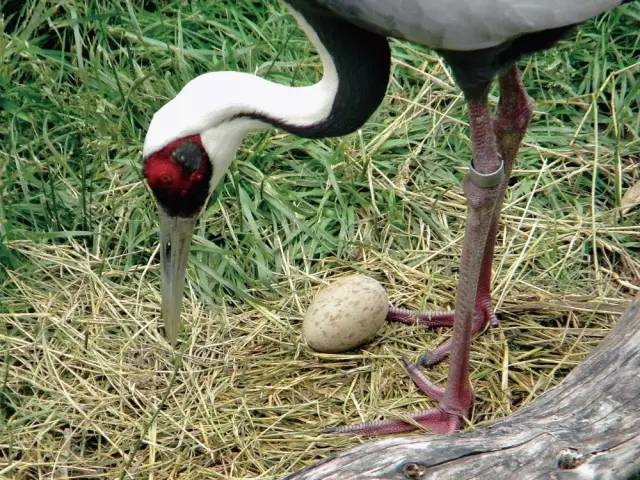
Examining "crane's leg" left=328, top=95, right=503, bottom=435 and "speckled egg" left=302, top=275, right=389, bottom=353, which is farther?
"speckled egg" left=302, top=275, right=389, bottom=353

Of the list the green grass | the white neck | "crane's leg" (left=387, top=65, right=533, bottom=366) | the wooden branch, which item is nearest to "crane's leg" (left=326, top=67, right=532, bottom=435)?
"crane's leg" (left=387, top=65, right=533, bottom=366)

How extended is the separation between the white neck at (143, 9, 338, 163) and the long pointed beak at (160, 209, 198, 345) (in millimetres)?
252

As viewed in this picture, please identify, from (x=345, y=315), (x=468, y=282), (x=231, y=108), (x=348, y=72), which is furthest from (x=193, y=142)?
(x=468, y=282)

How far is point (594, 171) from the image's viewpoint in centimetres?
485

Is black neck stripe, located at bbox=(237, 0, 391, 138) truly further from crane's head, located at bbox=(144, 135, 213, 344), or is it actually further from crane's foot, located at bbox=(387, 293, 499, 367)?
crane's foot, located at bbox=(387, 293, 499, 367)

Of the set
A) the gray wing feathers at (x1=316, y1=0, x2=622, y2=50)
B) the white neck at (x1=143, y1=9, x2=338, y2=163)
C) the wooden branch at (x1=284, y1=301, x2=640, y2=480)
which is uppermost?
the gray wing feathers at (x1=316, y1=0, x2=622, y2=50)

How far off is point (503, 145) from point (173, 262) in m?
1.15

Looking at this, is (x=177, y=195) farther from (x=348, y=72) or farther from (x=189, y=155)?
(x=348, y=72)

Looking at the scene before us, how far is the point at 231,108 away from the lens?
364cm

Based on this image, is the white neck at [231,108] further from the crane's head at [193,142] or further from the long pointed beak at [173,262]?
the long pointed beak at [173,262]

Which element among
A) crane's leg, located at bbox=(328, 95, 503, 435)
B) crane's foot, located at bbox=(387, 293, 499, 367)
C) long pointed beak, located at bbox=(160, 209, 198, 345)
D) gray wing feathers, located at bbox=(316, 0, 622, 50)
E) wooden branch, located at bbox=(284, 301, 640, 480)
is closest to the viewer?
wooden branch, located at bbox=(284, 301, 640, 480)

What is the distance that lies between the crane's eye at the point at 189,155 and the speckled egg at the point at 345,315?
0.74 m

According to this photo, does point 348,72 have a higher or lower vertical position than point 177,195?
higher

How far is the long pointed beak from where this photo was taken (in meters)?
3.88
